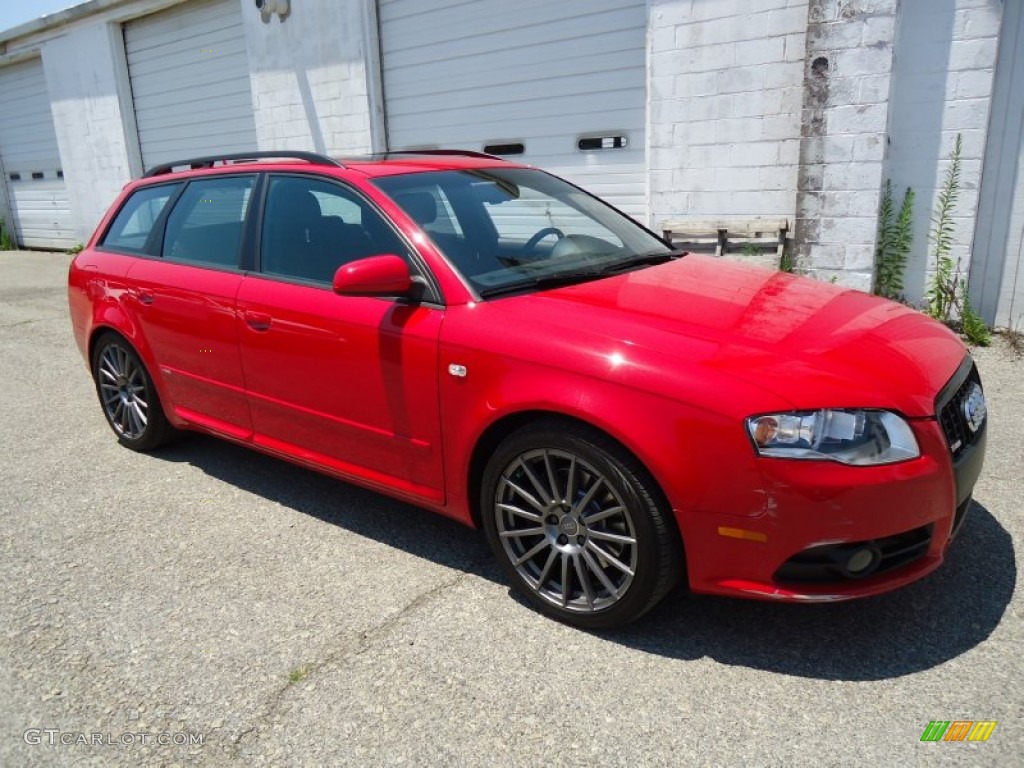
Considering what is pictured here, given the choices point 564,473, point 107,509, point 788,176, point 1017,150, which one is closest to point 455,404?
point 564,473

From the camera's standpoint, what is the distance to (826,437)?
2346mm

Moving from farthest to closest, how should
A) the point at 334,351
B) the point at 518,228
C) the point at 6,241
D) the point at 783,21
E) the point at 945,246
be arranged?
the point at 6,241 → the point at 783,21 → the point at 945,246 → the point at 518,228 → the point at 334,351

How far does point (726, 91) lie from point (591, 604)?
5.34 meters

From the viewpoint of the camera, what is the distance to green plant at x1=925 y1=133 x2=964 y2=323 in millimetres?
6125

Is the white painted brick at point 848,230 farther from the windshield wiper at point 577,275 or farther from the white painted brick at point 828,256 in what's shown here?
the windshield wiper at point 577,275

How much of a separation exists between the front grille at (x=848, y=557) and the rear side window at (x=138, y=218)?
375 centimetres

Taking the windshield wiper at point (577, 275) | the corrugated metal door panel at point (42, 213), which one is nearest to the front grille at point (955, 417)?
the windshield wiper at point (577, 275)

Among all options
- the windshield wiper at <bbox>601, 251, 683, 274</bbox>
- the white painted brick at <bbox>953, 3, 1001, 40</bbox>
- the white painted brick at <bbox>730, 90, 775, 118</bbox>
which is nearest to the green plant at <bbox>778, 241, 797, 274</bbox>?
the white painted brick at <bbox>730, 90, 775, 118</bbox>

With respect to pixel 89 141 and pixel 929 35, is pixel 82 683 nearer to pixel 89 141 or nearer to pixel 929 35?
pixel 929 35

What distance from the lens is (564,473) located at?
2.76 meters

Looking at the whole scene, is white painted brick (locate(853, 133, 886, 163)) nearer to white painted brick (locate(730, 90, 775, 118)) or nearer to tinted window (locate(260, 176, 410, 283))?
white painted brick (locate(730, 90, 775, 118))

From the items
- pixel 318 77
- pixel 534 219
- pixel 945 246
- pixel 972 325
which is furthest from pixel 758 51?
pixel 318 77

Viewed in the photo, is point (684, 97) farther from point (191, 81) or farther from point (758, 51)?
point (191, 81)

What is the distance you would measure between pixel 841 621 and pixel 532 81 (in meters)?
6.55
